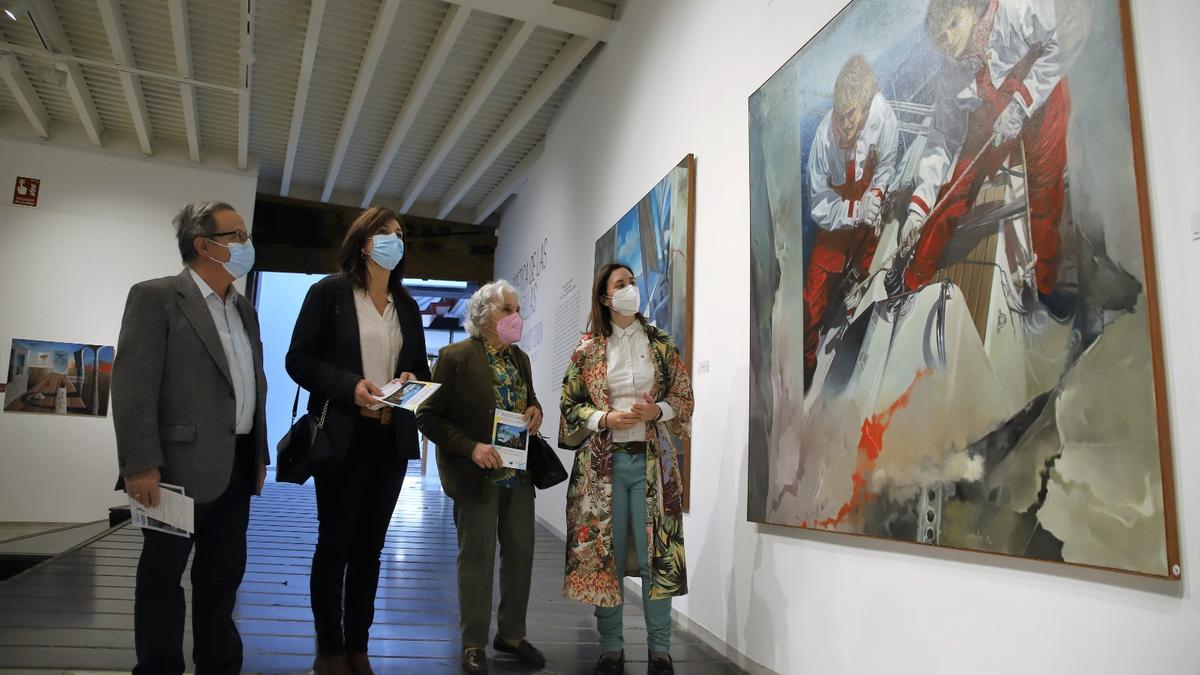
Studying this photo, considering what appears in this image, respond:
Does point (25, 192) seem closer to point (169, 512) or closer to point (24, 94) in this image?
point (24, 94)

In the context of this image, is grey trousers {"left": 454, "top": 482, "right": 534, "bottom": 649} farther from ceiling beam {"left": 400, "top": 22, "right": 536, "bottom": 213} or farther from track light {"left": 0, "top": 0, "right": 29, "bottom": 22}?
track light {"left": 0, "top": 0, "right": 29, "bottom": 22}

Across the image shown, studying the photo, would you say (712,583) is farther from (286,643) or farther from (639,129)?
(639,129)

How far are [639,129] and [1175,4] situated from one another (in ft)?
12.3

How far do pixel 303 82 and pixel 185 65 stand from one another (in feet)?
3.30

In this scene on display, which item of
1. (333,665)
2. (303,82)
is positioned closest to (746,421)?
(333,665)

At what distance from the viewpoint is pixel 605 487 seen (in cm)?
271

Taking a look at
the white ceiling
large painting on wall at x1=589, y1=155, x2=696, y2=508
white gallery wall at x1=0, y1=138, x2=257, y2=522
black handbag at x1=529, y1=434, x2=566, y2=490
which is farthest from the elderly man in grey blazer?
white gallery wall at x1=0, y1=138, x2=257, y2=522

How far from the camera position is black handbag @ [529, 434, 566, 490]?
2.87m

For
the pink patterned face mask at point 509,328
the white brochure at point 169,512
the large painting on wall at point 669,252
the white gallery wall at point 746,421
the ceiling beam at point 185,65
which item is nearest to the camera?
the white gallery wall at point 746,421

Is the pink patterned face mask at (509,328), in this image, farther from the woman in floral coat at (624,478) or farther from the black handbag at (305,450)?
the black handbag at (305,450)

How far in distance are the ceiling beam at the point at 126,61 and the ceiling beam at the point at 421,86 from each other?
7.96 ft

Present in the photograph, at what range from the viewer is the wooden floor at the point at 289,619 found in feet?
8.68

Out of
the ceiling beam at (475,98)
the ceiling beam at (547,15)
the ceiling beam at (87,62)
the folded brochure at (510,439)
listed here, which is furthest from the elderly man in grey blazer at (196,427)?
the ceiling beam at (87,62)

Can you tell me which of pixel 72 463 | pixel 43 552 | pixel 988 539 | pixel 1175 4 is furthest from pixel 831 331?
pixel 72 463
